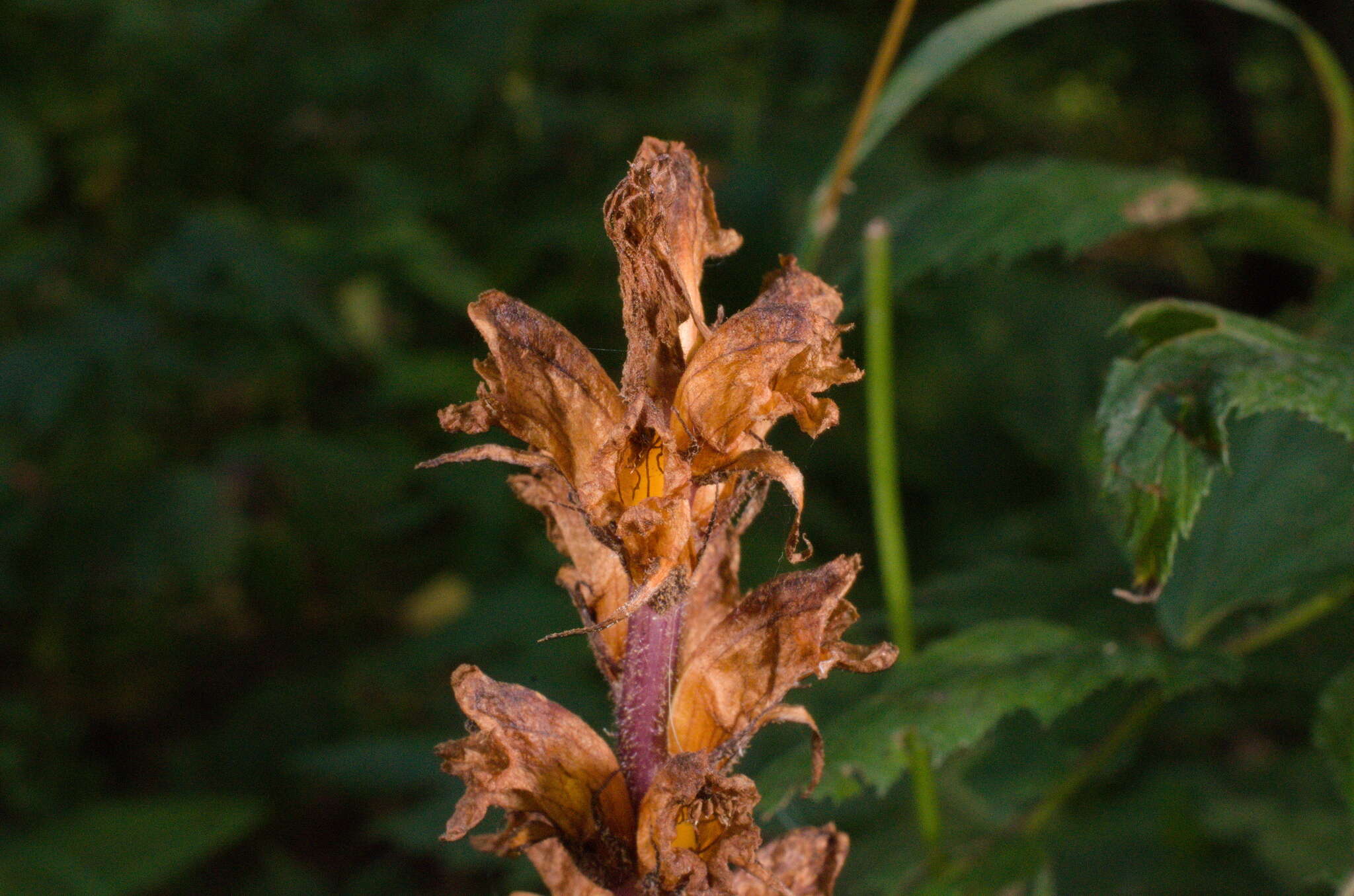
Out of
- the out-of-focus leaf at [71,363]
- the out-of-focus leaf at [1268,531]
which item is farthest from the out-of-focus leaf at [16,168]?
the out-of-focus leaf at [1268,531]

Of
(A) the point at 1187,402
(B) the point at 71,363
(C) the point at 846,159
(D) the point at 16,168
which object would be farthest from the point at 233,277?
(A) the point at 1187,402

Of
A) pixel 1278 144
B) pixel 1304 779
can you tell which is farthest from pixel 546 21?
pixel 1304 779

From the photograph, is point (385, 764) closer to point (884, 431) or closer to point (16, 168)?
point (884, 431)

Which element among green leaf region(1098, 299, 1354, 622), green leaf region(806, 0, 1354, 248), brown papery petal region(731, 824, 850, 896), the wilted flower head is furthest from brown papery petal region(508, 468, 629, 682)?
green leaf region(806, 0, 1354, 248)

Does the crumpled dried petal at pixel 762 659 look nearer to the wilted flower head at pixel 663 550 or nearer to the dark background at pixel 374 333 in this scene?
the wilted flower head at pixel 663 550

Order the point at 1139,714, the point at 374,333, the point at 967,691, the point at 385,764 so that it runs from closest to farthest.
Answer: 1. the point at 967,691
2. the point at 1139,714
3. the point at 385,764
4. the point at 374,333

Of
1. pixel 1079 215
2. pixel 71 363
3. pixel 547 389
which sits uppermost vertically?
pixel 71 363

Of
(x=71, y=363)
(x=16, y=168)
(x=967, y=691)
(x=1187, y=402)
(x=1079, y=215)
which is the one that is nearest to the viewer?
(x=1187, y=402)
